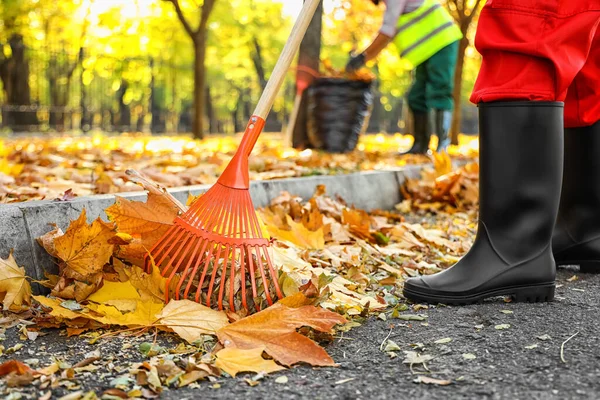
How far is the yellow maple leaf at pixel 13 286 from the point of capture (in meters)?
1.61

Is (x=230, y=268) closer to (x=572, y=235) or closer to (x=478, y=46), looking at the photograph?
(x=478, y=46)

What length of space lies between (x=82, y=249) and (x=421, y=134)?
4511 millimetres

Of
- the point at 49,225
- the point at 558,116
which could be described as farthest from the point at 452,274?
the point at 49,225

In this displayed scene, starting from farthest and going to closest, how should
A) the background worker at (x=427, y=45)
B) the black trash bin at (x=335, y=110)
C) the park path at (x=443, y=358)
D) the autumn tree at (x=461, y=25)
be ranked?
the autumn tree at (x=461, y=25) < the black trash bin at (x=335, y=110) < the background worker at (x=427, y=45) < the park path at (x=443, y=358)

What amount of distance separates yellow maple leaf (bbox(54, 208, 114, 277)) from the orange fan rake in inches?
4.8

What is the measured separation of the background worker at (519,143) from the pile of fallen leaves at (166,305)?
0.86ft

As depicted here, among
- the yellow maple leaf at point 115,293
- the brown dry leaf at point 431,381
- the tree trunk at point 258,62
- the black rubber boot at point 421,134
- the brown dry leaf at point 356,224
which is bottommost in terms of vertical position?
the brown dry leaf at point 431,381

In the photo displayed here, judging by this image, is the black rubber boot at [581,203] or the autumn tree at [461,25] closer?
the black rubber boot at [581,203]

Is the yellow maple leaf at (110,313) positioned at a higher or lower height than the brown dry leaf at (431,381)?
higher

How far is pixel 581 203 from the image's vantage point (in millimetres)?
2236

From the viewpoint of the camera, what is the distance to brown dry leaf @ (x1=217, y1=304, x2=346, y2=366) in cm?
134

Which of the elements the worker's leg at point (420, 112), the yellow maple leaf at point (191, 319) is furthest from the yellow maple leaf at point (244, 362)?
the worker's leg at point (420, 112)

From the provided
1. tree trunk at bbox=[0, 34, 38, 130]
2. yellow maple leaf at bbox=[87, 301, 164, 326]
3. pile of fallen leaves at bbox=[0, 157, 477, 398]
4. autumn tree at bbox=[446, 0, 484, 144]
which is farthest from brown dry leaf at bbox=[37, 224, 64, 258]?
tree trunk at bbox=[0, 34, 38, 130]

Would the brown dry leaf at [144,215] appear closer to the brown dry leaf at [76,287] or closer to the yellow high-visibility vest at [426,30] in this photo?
the brown dry leaf at [76,287]
